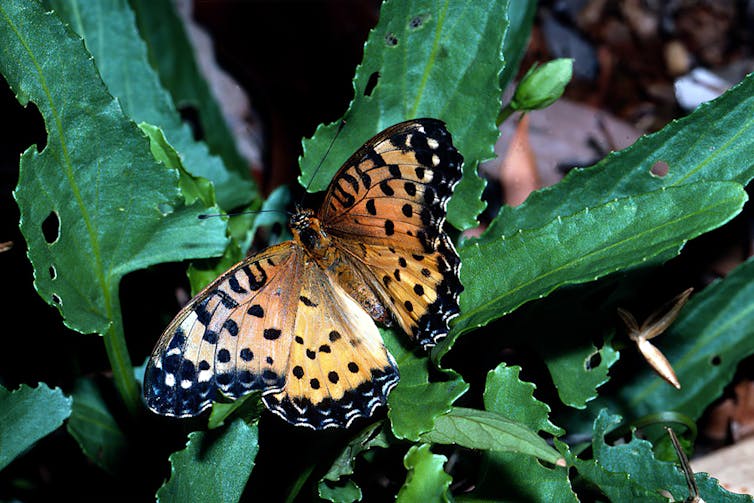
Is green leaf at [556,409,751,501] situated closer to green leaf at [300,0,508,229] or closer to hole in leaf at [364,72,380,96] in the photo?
green leaf at [300,0,508,229]

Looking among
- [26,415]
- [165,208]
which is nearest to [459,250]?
[165,208]

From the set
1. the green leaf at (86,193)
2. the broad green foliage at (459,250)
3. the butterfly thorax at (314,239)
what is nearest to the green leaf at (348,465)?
the broad green foliage at (459,250)

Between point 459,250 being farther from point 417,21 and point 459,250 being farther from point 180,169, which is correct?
point 180,169

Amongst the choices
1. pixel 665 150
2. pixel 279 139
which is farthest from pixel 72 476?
pixel 665 150

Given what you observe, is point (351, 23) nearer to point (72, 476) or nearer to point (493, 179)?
point (493, 179)

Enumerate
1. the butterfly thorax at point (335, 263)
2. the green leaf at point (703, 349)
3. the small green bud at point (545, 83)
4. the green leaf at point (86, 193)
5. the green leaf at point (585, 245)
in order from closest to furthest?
the green leaf at point (585, 245) < the green leaf at point (86, 193) < the butterfly thorax at point (335, 263) < the small green bud at point (545, 83) < the green leaf at point (703, 349)

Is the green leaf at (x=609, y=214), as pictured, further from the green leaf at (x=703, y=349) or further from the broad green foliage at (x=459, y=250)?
the green leaf at (x=703, y=349)
